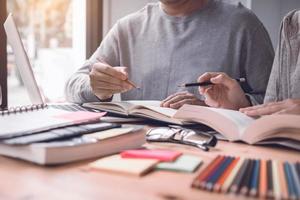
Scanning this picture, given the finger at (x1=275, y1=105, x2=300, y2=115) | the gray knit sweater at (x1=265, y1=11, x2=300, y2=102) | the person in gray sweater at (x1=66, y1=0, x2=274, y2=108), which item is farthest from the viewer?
the person in gray sweater at (x1=66, y1=0, x2=274, y2=108)

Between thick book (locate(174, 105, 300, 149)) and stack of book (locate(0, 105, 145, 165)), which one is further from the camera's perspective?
thick book (locate(174, 105, 300, 149))

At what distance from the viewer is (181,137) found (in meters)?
0.75

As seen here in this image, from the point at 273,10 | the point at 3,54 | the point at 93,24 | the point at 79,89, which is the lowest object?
the point at 79,89

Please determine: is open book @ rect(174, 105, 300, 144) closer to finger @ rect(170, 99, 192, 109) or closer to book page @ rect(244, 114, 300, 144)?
book page @ rect(244, 114, 300, 144)

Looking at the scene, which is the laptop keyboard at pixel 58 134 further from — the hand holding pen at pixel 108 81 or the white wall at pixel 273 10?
the white wall at pixel 273 10

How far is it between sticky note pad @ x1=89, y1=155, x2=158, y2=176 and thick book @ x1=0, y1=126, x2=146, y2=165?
0.03m

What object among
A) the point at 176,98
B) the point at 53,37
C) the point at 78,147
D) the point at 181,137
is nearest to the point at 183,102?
the point at 176,98

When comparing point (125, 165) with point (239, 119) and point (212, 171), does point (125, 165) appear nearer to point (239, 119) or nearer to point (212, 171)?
point (212, 171)

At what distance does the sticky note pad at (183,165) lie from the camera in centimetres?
54

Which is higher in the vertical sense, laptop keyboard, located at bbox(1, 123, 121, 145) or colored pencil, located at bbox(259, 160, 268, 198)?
laptop keyboard, located at bbox(1, 123, 121, 145)

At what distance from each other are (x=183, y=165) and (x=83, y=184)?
0.48ft

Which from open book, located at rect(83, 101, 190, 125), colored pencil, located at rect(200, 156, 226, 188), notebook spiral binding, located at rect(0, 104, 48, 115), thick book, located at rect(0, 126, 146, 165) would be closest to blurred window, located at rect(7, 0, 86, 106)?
open book, located at rect(83, 101, 190, 125)

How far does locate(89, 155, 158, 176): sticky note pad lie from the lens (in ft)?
1.72

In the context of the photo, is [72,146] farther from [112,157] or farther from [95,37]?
[95,37]
